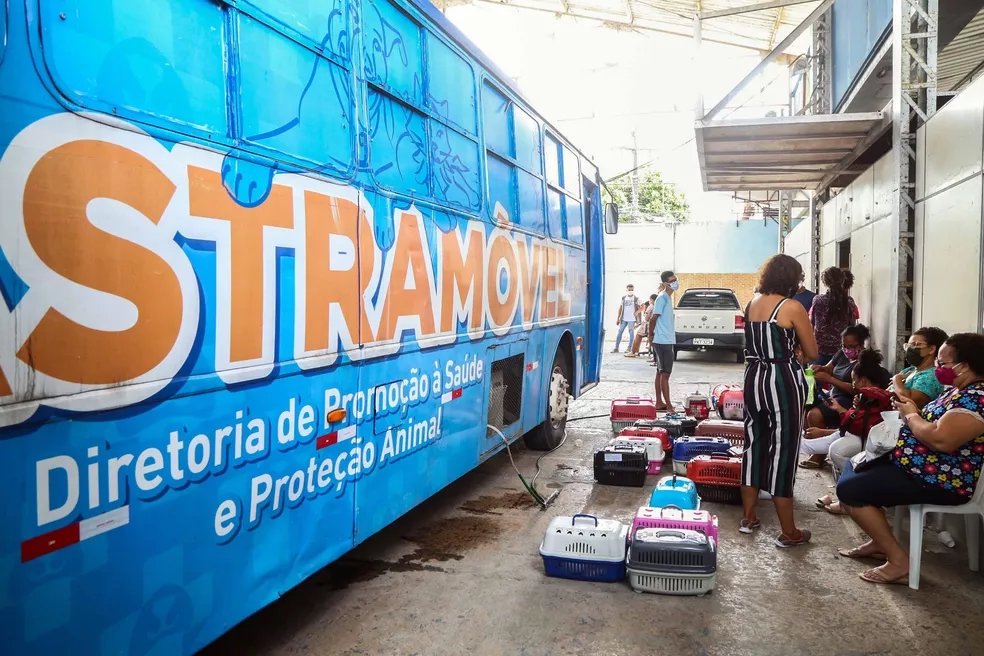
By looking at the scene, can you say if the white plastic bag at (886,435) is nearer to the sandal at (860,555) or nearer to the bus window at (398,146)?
the sandal at (860,555)

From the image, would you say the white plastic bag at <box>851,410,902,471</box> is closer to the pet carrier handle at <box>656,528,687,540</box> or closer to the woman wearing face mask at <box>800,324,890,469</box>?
the pet carrier handle at <box>656,528,687,540</box>

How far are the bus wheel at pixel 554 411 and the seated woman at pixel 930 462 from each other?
335 centimetres

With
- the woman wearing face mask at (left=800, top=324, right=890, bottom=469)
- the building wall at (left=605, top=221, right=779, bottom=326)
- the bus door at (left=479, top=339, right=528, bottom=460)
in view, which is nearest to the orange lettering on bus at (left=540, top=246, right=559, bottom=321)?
the bus door at (left=479, top=339, right=528, bottom=460)

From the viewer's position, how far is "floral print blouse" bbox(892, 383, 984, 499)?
11.9 feet

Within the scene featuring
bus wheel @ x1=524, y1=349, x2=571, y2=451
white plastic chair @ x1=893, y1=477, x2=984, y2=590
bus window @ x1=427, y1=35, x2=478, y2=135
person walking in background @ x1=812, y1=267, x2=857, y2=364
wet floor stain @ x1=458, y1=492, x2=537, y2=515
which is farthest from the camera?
person walking in background @ x1=812, y1=267, x2=857, y2=364

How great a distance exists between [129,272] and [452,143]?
269cm

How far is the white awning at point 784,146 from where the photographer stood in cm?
888

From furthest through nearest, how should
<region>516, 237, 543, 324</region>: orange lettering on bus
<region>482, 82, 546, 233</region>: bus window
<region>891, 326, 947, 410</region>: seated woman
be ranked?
<region>516, 237, 543, 324</region>: orange lettering on bus → <region>482, 82, 546, 233</region>: bus window → <region>891, 326, 947, 410</region>: seated woman

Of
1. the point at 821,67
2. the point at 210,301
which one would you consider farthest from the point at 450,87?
the point at 821,67

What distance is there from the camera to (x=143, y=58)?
2113 mm

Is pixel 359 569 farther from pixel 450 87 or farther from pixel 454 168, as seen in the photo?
pixel 450 87

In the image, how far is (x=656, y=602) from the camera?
12.3 ft

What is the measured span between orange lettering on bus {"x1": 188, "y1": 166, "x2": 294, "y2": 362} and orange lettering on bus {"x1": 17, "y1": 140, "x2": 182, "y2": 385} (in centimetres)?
14

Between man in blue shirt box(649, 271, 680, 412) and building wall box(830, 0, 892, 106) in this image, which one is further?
building wall box(830, 0, 892, 106)
